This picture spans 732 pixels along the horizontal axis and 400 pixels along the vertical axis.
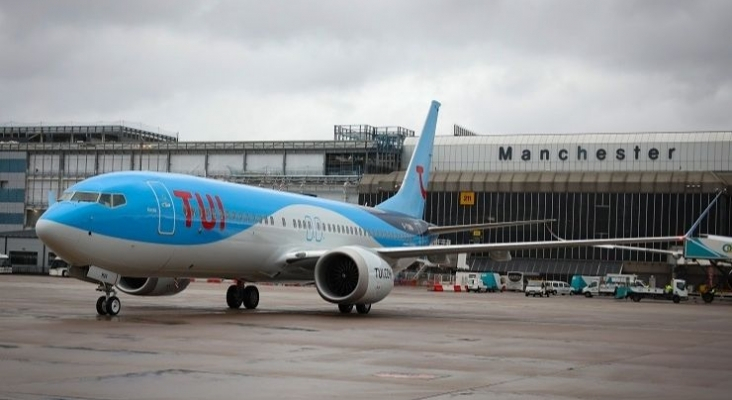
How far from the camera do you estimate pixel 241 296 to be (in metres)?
33.6

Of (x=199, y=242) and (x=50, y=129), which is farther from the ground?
(x=50, y=129)

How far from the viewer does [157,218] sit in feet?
88.0

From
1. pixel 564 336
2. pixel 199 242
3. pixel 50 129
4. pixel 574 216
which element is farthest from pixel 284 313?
pixel 50 129

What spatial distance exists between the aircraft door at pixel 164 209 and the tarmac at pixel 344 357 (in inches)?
95.3

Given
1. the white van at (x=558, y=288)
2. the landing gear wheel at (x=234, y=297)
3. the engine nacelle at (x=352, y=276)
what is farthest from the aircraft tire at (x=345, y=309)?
the white van at (x=558, y=288)

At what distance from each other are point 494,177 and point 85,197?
64234mm

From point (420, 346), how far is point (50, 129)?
90.6m

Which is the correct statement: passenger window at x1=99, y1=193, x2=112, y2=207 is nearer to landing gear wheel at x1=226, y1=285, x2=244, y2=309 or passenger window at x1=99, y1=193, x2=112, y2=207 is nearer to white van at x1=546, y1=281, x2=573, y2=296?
landing gear wheel at x1=226, y1=285, x2=244, y2=309

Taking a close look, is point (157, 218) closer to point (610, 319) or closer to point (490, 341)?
point (490, 341)

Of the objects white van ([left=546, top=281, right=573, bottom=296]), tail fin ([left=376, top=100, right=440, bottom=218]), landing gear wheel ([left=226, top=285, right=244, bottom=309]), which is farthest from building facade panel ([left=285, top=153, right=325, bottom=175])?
landing gear wheel ([left=226, top=285, right=244, bottom=309])

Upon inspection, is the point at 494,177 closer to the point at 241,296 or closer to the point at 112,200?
the point at 241,296

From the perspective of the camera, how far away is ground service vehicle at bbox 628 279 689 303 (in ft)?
193

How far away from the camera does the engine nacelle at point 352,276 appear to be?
30.0 metres

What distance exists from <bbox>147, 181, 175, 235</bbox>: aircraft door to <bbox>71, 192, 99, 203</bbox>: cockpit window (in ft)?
6.02
